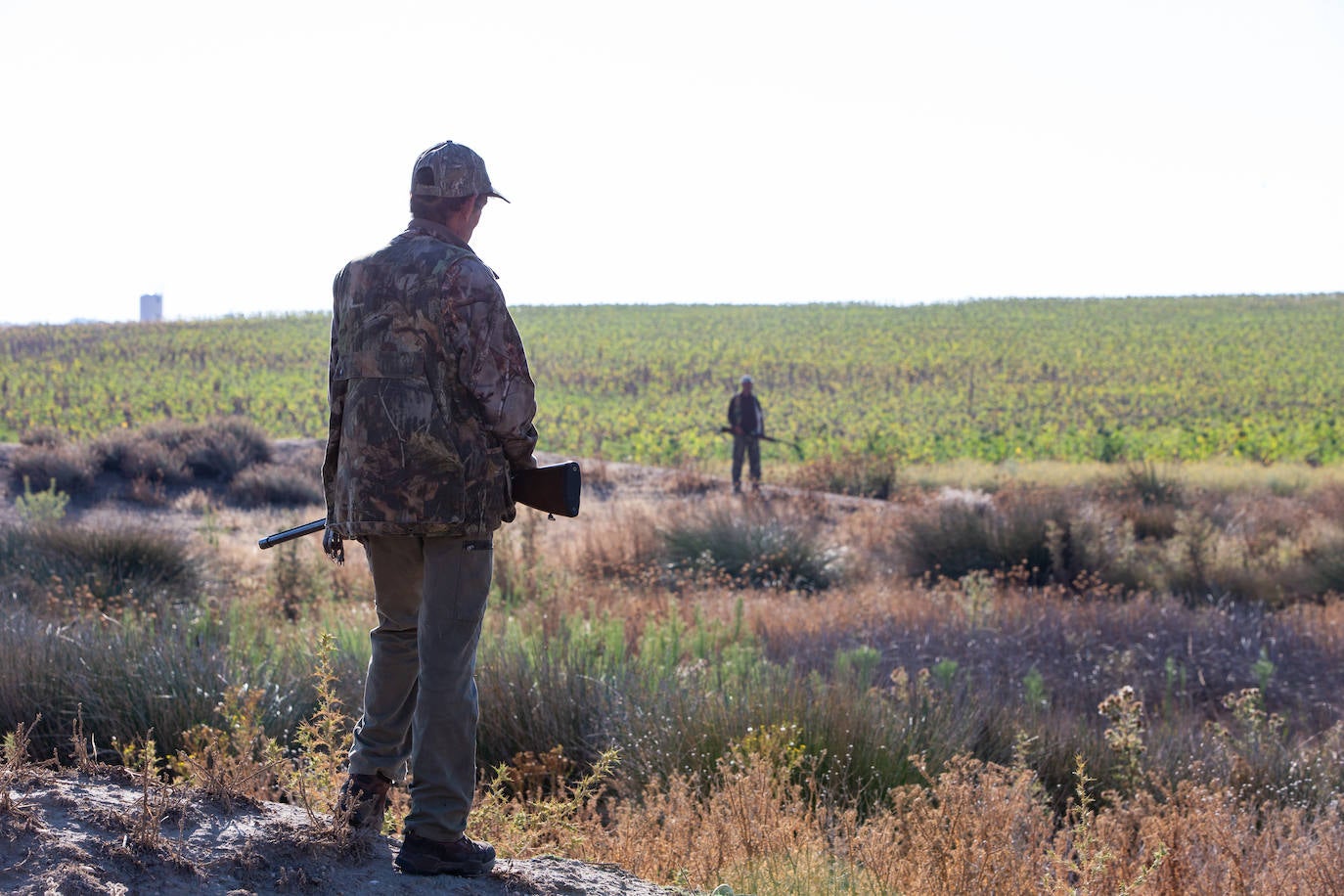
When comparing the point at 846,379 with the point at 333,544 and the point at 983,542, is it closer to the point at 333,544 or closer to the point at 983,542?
the point at 983,542

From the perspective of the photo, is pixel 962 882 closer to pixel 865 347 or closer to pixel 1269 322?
pixel 865 347

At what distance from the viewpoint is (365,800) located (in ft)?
11.6

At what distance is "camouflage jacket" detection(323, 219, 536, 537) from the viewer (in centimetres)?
328

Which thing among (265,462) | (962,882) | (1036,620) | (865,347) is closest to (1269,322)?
(865,347)

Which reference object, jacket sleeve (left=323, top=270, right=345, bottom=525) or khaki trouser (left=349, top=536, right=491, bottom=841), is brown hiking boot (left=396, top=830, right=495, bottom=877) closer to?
khaki trouser (left=349, top=536, right=491, bottom=841)

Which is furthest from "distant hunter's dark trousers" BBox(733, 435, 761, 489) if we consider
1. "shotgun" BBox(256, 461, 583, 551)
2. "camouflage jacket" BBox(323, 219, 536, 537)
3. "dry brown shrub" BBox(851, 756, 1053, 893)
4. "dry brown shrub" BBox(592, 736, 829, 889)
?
"camouflage jacket" BBox(323, 219, 536, 537)

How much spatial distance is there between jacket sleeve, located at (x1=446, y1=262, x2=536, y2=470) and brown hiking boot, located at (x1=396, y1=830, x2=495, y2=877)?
44.2 inches

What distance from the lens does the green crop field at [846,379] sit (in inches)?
A: 1325

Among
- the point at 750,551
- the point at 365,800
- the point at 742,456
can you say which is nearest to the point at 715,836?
the point at 365,800

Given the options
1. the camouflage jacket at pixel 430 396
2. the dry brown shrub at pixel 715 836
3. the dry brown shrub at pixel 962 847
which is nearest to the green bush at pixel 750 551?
the dry brown shrub at pixel 715 836

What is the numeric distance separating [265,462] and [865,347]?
4518 centimetres

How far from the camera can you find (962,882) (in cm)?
374

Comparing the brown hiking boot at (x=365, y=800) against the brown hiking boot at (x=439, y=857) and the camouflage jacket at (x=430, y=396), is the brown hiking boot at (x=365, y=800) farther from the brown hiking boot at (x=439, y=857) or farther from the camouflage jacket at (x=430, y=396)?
the camouflage jacket at (x=430, y=396)

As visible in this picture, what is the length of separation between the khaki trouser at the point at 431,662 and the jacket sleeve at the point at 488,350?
36 cm
